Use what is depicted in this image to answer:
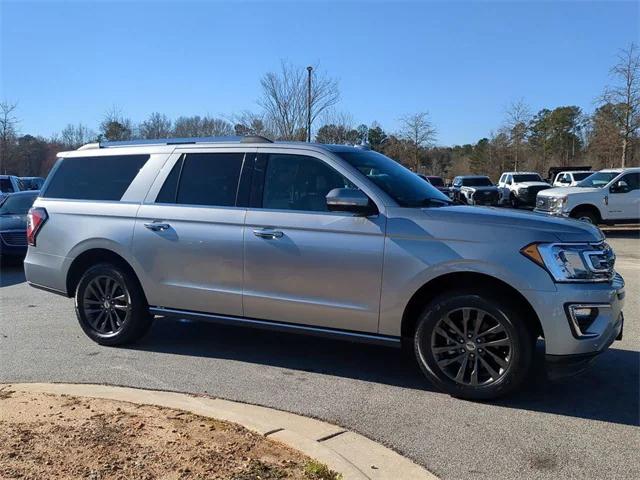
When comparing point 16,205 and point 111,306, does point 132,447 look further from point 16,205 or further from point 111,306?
point 16,205

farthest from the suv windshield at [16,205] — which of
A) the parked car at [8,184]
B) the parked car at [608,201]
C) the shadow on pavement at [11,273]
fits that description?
the parked car at [608,201]

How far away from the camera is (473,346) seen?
4320 mm

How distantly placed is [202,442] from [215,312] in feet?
6.01

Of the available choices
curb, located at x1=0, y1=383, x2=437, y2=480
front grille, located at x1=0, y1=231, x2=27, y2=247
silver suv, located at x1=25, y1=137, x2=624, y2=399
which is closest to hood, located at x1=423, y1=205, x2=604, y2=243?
silver suv, located at x1=25, y1=137, x2=624, y2=399

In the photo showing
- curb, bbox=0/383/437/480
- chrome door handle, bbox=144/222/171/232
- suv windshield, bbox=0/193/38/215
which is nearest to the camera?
curb, bbox=0/383/437/480

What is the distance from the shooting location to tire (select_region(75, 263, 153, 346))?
564 centimetres

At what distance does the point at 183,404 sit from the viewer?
14.0ft

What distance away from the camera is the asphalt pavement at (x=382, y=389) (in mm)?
3539

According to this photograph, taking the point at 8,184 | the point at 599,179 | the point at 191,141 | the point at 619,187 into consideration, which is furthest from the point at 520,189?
the point at 191,141

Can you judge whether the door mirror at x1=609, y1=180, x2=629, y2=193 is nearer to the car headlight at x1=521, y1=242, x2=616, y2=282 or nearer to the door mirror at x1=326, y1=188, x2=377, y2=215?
the car headlight at x1=521, y1=242, x2=616, y2=282

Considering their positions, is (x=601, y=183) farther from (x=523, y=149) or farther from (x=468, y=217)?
(x=523, y=149)

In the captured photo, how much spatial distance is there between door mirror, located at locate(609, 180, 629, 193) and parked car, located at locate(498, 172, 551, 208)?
8.76 metres

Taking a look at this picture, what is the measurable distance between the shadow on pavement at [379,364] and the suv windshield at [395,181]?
5.00 ft

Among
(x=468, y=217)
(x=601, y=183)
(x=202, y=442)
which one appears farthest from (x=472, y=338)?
(x=601, y=183)
